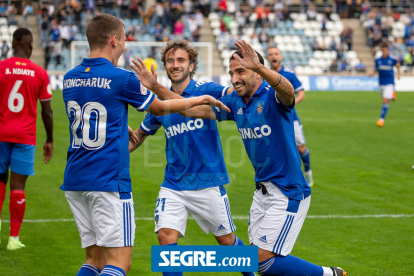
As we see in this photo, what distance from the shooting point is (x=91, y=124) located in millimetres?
3629

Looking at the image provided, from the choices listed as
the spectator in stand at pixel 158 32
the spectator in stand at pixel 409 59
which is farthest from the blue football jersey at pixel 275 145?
the spectator in stand at pixel 409 59

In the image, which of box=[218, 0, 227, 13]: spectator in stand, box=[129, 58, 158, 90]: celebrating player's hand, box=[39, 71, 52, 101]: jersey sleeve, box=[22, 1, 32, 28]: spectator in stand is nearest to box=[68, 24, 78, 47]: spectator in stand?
box=[22, 1, 32, 28]: spectator in stand

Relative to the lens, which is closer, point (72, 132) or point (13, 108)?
point (72, 132)

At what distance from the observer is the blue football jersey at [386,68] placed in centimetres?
1722

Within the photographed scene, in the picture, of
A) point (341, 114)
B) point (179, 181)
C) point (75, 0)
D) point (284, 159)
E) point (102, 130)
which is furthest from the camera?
point (75, 0)

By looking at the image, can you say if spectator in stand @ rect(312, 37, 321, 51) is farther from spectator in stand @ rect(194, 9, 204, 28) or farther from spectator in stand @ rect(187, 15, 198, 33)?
spectator in stand @ rect(187, 15, 198, 33)

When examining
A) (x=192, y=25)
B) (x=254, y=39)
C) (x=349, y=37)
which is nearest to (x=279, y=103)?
(x=192, y=25)

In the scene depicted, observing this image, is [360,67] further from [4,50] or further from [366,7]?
[4,50]

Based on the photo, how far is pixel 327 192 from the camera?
29.4ft

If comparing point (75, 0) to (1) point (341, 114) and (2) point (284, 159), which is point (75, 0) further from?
(2) point (284, 159)

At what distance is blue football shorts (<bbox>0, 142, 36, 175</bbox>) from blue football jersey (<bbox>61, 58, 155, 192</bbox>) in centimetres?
232

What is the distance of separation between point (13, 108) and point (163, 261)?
10.1 ft

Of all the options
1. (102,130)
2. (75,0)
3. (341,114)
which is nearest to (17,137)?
(102,130)

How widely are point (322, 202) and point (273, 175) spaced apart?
4.24 meters
